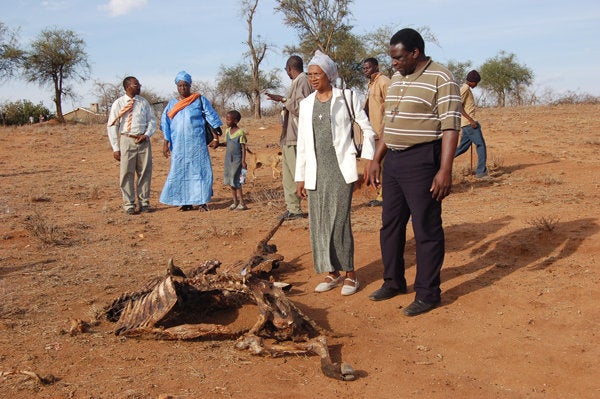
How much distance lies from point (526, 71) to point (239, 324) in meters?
40.7

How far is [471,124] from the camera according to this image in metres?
9.69

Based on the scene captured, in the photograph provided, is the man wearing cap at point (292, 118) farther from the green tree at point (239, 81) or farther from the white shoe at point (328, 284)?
the green tree at point (239, 81)

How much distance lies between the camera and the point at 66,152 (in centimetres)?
1697

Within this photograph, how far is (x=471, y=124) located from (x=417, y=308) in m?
5.89

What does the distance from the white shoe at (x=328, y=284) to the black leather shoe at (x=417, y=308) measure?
764 millimetres

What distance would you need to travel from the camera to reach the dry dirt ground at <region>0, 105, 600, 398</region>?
3404 millimetres

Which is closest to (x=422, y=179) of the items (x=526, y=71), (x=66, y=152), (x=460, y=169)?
(x=460, y=169)

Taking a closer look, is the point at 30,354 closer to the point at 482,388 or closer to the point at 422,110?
the point at 482,388

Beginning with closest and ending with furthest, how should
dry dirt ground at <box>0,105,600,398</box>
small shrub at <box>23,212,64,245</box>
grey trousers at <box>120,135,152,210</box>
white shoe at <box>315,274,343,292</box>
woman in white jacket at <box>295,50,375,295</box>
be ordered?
dry dirt ground at <box>0,105,600,398</box>, woman in white jacket at <box>295,50,375,295</box>, white shoe at <box>315,274,343,292</box>, small shrub at <box>23,212,64,245</box>, grey trousers at <box>120,135,152,210</box>

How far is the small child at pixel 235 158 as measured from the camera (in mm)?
9031

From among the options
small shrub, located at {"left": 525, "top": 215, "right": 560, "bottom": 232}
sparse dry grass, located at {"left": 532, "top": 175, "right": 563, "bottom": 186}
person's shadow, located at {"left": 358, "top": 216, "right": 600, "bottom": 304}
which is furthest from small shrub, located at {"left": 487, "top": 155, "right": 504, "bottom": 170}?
small shrub, located at {"left": 525, "top": 215, "right": 560, "bottom": 232}

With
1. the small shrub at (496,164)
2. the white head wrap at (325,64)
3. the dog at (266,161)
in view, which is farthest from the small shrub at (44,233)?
the small shrub at (496,164)

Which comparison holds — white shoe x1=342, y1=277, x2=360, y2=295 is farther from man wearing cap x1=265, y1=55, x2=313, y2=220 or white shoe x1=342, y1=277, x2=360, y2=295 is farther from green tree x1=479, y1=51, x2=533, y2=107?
green tree x1=479, y1=51, x2=533, y2=107

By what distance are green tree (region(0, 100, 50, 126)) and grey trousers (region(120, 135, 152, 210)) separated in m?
28.5
